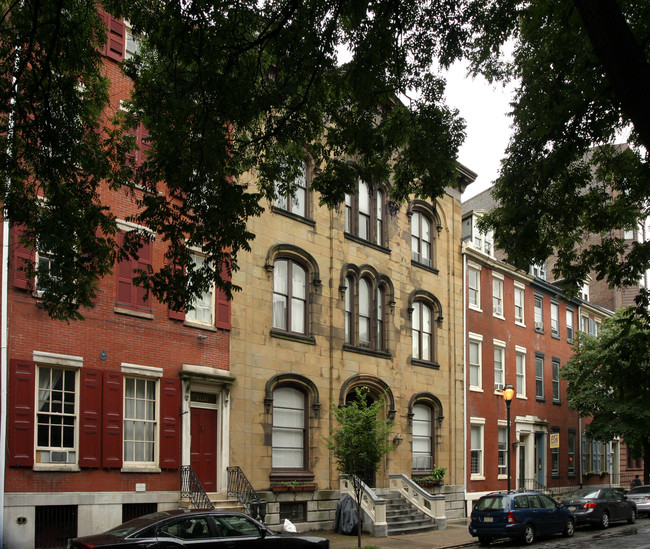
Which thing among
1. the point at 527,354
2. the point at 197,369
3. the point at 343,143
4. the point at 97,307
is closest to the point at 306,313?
the point at 197,369

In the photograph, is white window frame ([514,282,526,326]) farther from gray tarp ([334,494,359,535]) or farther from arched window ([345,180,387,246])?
gray tarp ([334,494,359,535])

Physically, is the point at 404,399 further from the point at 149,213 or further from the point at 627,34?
the point at 627,34

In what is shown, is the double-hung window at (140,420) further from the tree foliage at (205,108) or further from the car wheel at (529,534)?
the car wheel at (529,534)

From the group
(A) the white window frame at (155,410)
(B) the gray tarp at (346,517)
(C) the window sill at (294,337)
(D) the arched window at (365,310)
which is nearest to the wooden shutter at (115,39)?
(A) the white window frame at (155,410)

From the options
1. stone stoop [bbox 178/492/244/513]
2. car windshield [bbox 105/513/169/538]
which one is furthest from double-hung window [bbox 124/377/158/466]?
car windshield [bbox 105/513/169/538]

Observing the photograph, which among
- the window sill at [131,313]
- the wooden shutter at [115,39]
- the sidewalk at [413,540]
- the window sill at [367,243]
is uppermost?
the wooden shutter at [115,39]

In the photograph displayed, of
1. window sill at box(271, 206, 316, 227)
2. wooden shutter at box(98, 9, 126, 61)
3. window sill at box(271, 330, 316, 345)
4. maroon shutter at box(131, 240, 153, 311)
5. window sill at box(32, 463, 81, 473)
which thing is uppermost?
wooden shutter at box(98, 9, 126, 61)

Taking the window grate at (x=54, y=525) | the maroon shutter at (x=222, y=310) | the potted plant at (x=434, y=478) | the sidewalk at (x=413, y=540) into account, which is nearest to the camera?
the window grate at (x=54, y=525)

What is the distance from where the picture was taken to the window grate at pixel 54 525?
55.9 feet

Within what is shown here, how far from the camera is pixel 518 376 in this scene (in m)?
37.2

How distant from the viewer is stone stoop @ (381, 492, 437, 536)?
2447 centimetres

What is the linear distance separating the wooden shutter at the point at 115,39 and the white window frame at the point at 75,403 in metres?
7.82

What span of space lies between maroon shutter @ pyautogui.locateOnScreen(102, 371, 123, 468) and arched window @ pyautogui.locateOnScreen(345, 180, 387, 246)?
11.1m

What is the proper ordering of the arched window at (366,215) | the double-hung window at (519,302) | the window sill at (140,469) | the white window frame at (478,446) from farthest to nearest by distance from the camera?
the double-hung window at (519,302) → the white window frame at (478,446) → the arched window at (366,215) → the window sill at (140,469)
